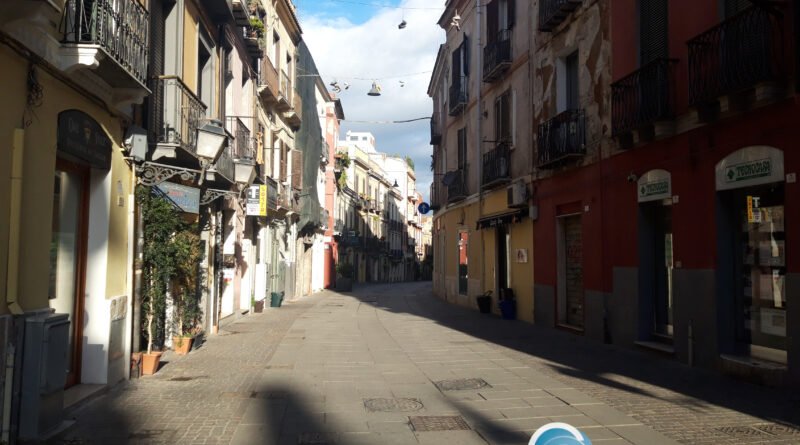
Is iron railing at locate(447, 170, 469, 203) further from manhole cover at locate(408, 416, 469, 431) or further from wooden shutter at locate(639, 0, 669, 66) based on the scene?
manhole cover at locate(408, 416, 469, 431)

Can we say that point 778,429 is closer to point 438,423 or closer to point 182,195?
point 438,423

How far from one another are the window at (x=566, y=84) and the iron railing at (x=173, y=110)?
8548 millimetres

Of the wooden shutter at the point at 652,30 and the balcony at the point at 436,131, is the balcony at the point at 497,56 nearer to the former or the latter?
the wooden shutter at the point at 652,30

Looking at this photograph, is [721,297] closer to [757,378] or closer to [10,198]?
[757,378]

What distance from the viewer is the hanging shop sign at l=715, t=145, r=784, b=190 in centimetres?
820

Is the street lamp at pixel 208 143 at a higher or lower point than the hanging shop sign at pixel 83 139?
higher

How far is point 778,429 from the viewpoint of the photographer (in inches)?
241

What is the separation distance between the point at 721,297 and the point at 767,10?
3.95 m

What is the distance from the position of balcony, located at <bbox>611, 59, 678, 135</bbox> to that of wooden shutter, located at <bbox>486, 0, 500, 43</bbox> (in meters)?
8.31

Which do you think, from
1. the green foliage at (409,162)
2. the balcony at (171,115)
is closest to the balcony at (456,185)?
the balcony at (171,115)

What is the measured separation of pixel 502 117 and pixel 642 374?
37.7 feet

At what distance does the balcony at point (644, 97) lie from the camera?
10414 millimetres

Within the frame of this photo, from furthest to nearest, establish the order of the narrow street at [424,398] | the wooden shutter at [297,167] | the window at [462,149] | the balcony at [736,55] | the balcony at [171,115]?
1. the wooden shutter at [297,167]
2. the window at [462,149]
3. the balcony at [171,115]
4. the balcony at [736,55]
5. the narrow street at [424,398]

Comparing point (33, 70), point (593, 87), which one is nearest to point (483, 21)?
point (593, 87)
